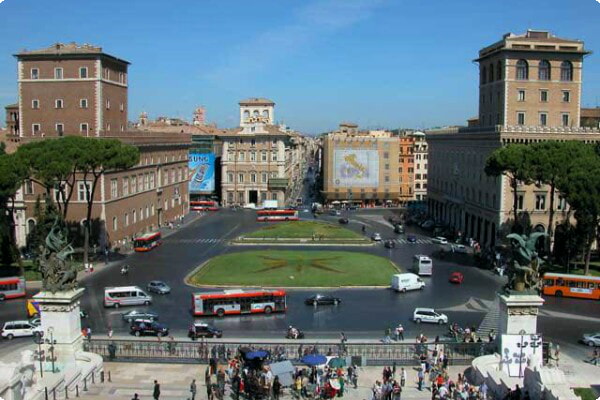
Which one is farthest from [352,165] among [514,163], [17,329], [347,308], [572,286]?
[17,329]

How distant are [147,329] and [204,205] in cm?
7068

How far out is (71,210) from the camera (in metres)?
63.3

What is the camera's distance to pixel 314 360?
28.6 meters

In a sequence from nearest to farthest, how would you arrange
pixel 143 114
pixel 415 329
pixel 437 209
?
pixel 415 329 → pixel 437 209 → pixel 143 114

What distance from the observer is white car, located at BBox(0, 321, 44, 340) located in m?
37.8

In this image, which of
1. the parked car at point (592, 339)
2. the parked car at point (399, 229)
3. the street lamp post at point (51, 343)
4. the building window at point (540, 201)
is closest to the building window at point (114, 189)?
the parked car at point (399, 229)

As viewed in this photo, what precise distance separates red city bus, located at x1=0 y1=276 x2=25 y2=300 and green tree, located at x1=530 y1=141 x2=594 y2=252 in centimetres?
4026

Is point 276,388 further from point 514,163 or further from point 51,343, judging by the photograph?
point 514,163

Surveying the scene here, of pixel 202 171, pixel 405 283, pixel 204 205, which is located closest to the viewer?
pixel 405 283

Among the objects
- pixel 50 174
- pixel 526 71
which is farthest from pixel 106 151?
pixel 526 71

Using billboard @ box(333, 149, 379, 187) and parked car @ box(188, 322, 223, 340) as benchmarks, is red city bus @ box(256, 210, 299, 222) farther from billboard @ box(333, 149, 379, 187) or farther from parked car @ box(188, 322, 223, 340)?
parked car @ box(188, 322, 223, 340)

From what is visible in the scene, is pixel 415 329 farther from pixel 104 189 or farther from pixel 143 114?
A: pixel 143 114

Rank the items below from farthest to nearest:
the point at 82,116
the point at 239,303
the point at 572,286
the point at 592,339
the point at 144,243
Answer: the point at 82,116 → the point at 144,243 → the point at 572,286 → the point at 239,303 → the point at 592,339

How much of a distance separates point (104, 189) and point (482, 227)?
3878 centimetres
